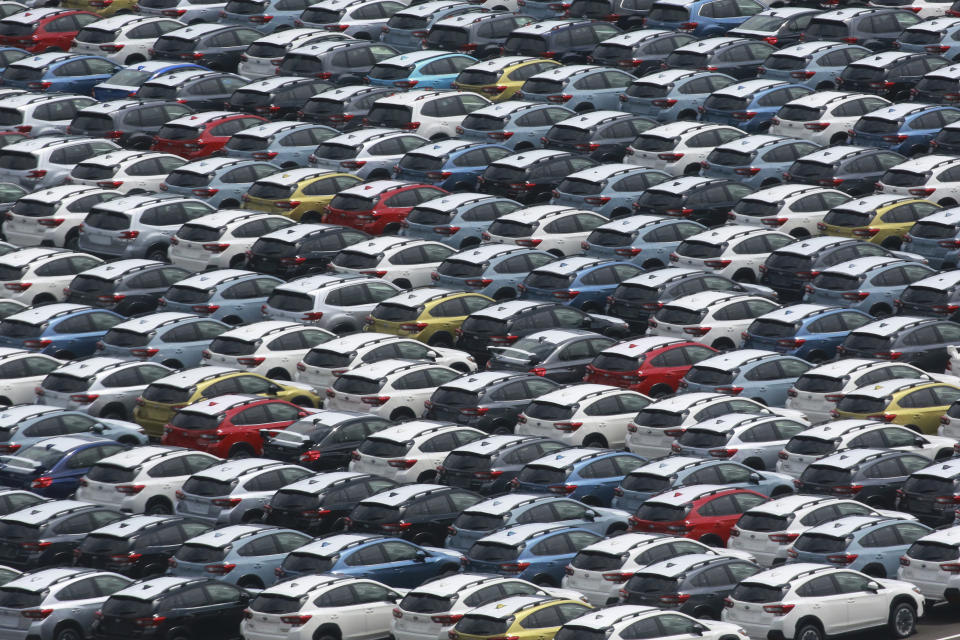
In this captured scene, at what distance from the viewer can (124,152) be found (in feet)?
178

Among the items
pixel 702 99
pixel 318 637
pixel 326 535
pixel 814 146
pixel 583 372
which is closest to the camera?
pixel 318 637

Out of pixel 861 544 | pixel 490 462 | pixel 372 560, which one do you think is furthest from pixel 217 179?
pixel 861 544

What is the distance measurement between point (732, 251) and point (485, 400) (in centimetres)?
862

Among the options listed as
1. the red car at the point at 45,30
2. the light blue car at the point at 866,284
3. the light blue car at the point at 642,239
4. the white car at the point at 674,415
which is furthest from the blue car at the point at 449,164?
the red car at the point at 45,30

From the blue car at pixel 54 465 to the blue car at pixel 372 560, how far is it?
6129 millimetres

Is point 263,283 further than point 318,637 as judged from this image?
Yes

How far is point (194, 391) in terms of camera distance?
41.9 metres

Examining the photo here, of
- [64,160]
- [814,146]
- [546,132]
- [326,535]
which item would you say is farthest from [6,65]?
→ [326,535]

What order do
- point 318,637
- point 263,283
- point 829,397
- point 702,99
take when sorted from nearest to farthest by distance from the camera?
point 318,637 < point 829,397 < point 263,283 < point 702,99

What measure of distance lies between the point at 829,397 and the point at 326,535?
34.0 feet

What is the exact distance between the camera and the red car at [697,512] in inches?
1403

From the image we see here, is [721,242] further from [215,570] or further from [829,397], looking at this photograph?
[215,570]

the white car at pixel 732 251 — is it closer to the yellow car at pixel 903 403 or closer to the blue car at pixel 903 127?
the blue car at pixel 903 127

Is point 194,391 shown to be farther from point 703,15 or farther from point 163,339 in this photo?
point 703,15
